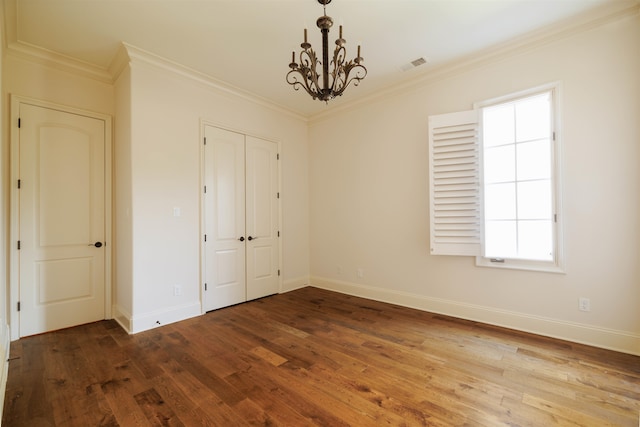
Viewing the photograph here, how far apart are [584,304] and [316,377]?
8.48ft

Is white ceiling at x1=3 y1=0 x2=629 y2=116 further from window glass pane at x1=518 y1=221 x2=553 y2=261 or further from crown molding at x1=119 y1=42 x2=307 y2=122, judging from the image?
window glass pane at x1=518 y1=221 x2=553 y2=261

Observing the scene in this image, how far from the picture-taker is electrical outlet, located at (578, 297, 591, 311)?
2623mm

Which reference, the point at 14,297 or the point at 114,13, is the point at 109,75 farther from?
the point at 14,297

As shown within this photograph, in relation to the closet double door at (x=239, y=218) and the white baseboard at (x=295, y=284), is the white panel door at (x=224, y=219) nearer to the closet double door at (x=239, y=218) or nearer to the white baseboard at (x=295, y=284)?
the closet double door at (x=239, y=218)

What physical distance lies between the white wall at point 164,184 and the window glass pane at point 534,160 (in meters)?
3.55

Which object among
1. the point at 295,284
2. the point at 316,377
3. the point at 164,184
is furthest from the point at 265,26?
the point at 295,284

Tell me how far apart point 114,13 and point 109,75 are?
3.78 ft

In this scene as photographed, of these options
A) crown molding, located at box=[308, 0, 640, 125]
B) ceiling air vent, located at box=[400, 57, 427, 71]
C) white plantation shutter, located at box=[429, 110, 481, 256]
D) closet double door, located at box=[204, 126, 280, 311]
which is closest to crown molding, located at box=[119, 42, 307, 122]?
closet double door, located at box=[204, 126, 280, 311]

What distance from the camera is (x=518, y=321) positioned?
2975 mm

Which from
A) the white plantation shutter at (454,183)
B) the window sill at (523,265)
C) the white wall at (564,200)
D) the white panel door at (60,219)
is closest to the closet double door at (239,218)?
the white wall at (564,200)

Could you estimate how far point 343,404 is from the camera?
185 centimetres

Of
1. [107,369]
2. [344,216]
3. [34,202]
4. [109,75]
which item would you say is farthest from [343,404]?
[109,75]

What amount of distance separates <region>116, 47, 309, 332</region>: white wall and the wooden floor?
15.4 inches

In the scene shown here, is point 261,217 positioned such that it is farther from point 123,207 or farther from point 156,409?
point 156,409
